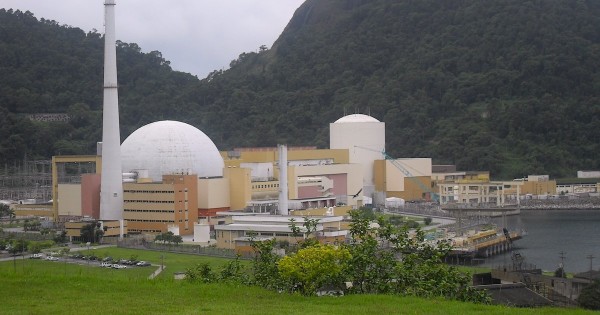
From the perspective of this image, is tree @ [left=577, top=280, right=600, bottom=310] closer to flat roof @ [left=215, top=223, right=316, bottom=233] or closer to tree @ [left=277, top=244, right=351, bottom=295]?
tree @ [left=277, top=244, right=351, bottom=295]

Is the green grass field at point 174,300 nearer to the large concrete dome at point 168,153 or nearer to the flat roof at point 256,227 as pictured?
the flat roof at point 256,227

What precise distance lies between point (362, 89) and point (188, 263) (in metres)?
52.8

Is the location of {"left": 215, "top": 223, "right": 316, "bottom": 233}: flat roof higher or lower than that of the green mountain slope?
lower

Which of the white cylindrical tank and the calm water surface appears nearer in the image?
the calm water surface

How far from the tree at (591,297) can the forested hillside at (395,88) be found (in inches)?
1657

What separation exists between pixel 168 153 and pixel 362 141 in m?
15.9

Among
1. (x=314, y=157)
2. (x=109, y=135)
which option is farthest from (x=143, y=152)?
(x=314, y=157)

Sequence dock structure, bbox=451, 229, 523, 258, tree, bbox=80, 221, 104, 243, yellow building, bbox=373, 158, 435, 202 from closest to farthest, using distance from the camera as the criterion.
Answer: dock structure, bbox=451, 229, 523, 258, tree, bbox=80, 221, 104, 243, yellow building, bbox=373, 158, 435, 202

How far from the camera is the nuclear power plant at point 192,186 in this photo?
36219 mm

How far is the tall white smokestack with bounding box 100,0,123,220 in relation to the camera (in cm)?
3656

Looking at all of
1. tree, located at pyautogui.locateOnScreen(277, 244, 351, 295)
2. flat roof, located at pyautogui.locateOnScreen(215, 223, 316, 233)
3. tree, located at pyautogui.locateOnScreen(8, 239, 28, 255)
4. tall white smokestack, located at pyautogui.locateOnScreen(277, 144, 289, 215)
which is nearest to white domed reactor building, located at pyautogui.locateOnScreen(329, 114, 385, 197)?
tall white smokestack, located at pyautogui.locateOnScreen(277, 144, 289, 215)

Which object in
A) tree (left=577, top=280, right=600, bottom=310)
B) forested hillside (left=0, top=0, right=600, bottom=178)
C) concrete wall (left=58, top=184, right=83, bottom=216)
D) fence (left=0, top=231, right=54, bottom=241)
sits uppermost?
forested hillside (left=0, top=0, right=600, bottom=178)

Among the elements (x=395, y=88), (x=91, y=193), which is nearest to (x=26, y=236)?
(x=91, y=193)

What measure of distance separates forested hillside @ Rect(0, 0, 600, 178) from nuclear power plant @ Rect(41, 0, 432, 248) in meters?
15.9
